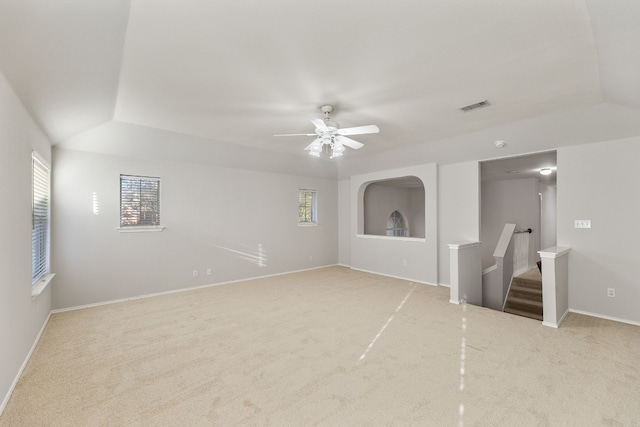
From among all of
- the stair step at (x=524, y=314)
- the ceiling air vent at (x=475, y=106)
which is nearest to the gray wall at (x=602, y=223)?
the stair step at (x=524, y=314)

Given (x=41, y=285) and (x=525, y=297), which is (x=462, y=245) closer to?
(x=525, y=297)

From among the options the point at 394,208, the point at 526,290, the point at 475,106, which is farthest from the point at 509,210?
the point at 475,106

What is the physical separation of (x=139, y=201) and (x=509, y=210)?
8.69 m

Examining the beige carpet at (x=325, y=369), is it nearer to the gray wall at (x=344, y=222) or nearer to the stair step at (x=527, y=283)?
the stair step at (x=527, y=283)

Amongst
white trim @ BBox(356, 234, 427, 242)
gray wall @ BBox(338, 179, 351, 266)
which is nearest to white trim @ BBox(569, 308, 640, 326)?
white trim @ BBox(356, 234, 427, 242)

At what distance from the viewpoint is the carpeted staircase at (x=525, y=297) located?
549cm

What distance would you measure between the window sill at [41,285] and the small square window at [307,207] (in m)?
4.50

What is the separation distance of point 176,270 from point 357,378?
3.99 meters

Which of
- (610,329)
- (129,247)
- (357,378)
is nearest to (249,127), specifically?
(129,247)

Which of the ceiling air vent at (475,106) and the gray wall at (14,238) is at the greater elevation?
the ceiling air vent at (475,106)

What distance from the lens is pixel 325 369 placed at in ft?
8.49

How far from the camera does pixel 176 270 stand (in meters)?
5.18

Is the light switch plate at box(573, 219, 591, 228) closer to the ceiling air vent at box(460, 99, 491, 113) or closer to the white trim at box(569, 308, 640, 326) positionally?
the white trim at box(569, 308, 640, 326)

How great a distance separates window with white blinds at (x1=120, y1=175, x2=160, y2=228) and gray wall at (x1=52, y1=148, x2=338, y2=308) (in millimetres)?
121
